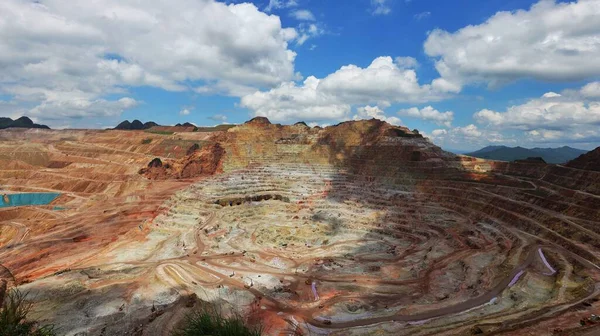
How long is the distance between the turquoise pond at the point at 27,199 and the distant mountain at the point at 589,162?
457 feet

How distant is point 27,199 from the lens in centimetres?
10475

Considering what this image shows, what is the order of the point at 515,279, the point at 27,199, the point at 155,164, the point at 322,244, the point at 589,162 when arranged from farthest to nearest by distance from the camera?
the point at 155,164, the point at 27,199, the point at 589,162, the point at 322,244, the point at 515,279

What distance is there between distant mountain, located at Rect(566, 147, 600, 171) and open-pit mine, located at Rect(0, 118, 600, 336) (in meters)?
3.00

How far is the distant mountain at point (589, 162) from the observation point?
203 ft

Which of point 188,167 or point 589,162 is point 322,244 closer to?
point 589,162

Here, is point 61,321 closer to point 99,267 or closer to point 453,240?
point 99,267

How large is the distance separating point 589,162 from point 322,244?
53.6 metres

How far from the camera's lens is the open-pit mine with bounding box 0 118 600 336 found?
102ft

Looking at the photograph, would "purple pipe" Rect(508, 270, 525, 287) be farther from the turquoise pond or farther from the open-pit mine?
the turquoise pond

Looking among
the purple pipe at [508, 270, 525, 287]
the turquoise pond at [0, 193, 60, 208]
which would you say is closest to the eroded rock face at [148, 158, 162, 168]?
the turquoise pond at [0, 193, 60, 208]

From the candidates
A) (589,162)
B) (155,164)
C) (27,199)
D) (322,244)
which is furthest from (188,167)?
(589,162)

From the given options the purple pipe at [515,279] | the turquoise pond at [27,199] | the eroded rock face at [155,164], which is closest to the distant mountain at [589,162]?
the purple pipe at [515,279]

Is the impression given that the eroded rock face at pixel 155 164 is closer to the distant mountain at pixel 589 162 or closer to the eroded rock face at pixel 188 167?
the eroded rock face at pixel 188 167

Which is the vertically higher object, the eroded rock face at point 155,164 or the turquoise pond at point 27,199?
the eroded rock face at point 155,164
